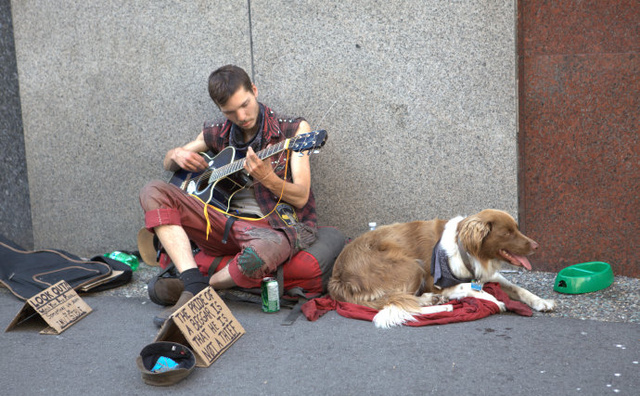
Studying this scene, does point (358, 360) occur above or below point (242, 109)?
below

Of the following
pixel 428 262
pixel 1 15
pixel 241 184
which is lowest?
pixel 428 262

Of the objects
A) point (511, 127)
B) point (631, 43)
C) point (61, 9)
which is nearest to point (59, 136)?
point (61, 9)

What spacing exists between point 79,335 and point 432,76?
9.02ft

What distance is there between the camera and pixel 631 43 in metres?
3.48

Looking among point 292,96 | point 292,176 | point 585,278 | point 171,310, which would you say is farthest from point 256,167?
point 585,278

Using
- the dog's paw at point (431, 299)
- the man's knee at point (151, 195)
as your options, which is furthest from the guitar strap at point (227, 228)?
the dog's paw at point (431, 299)

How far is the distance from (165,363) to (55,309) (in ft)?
3.60

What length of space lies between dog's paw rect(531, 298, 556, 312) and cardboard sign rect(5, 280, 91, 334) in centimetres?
265

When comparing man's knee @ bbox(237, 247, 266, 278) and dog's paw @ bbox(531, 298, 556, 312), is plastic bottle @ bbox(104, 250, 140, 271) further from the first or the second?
dog's paw @ bbox(531, 298, 556, 312)

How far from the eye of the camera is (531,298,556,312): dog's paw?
3076 millimetres

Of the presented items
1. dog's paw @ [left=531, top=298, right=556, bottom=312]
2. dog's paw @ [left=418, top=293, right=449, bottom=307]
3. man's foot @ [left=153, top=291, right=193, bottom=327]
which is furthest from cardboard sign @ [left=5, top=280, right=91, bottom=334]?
dog's paw @ [left=531, top=298, right=556, bottom=312]

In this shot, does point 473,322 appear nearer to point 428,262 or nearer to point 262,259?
point 428,262

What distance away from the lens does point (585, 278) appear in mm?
3352

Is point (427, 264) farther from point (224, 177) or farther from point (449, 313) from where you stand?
point (224, 177)
